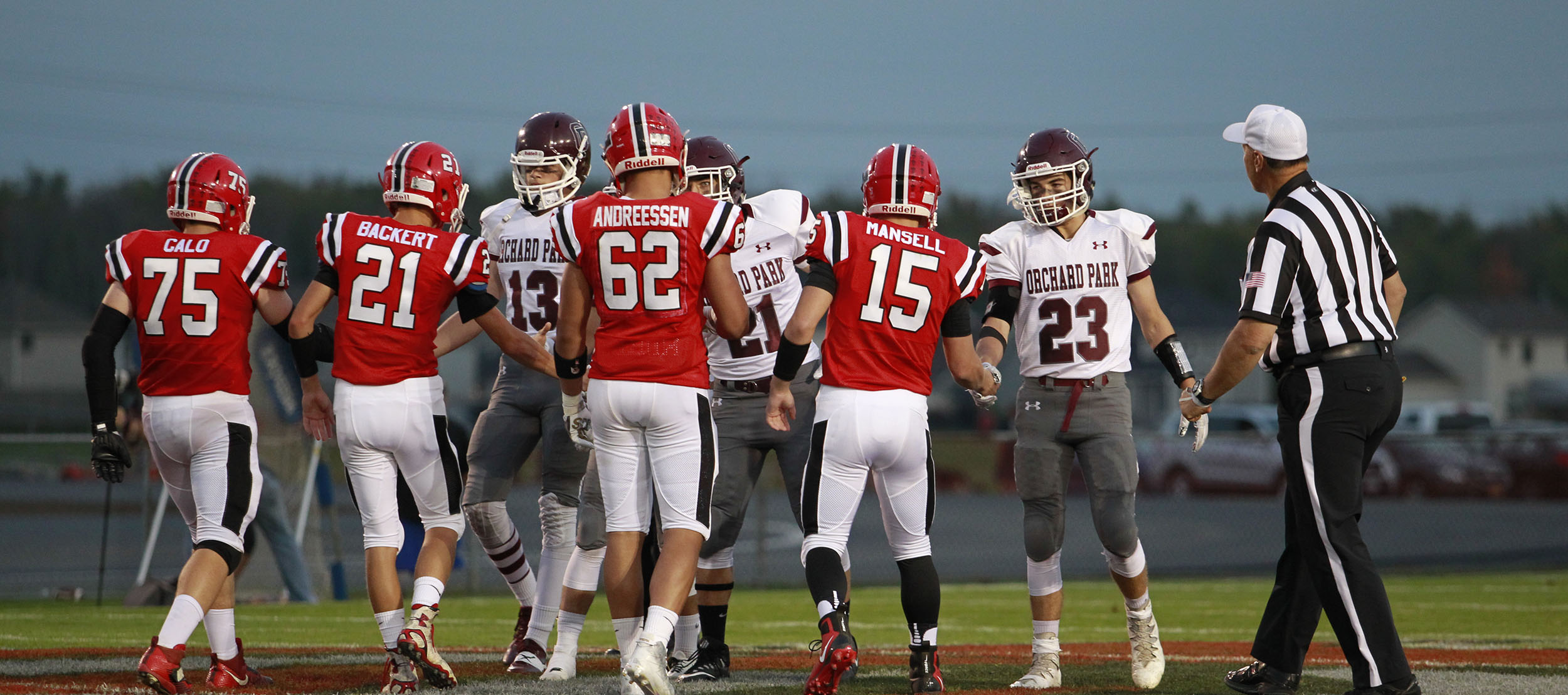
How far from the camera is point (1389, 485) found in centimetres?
2323

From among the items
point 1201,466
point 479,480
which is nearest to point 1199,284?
point 1201,466

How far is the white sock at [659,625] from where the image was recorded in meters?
4.77

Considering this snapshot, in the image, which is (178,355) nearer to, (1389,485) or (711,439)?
(711,439)

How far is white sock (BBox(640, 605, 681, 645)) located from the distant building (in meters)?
68.1

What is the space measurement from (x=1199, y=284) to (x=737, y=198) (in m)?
93.7

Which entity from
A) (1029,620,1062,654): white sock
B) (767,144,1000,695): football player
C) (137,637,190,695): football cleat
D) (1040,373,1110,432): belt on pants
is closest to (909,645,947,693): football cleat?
(767,144,1000,695): football player

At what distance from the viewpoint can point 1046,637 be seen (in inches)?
226

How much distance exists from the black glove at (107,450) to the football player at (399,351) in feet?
2.83

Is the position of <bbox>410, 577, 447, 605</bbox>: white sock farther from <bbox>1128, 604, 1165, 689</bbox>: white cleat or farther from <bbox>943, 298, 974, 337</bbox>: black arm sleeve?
<bbox>1128, 604, 1165, 689</bbox>: white cleat

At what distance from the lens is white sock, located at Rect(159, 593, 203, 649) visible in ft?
16.9

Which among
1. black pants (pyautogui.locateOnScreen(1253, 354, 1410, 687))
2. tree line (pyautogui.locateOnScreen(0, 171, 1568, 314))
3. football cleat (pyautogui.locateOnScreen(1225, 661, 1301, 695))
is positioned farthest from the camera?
tree line (pyautogui.locateOnScreen(0, 171, 1568, 314))

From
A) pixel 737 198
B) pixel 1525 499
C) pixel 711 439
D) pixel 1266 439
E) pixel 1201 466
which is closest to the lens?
pixel 711 439

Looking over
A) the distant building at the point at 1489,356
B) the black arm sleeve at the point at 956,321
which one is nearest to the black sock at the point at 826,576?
the black arm sleeve at the point at 956,321

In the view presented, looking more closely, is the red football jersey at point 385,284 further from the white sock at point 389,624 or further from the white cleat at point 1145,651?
the white cleat at point 1145,651
